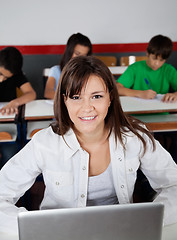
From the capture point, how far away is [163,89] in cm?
254

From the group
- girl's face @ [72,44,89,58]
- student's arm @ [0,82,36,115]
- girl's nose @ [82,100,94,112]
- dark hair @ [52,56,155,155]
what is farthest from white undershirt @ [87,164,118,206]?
girl's face @ [72,44,89,58]

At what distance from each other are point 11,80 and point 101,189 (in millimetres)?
1669

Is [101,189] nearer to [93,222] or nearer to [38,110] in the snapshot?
[93,222]

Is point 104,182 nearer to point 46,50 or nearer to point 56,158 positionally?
point 56,158

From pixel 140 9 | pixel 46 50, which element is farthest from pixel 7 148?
pixel 140 9

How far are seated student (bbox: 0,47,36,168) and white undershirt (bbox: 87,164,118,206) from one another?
112 cm

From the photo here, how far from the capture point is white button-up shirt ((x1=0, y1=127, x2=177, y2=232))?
1.02m

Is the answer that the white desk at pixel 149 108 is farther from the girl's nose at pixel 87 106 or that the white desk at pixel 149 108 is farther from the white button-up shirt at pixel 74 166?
the girl's nose at pixel 87 106

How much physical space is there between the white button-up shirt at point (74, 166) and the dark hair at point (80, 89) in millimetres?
36

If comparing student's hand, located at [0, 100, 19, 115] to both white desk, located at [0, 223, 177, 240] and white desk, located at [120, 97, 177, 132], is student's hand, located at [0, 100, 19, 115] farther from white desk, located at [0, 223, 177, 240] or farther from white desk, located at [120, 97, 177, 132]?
white desk, located at [0, 223, 177, 240]

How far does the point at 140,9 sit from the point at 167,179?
3.79 m

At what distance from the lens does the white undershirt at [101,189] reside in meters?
1.08

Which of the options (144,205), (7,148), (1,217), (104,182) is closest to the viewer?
(144,205)

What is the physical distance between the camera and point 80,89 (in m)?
0.97
